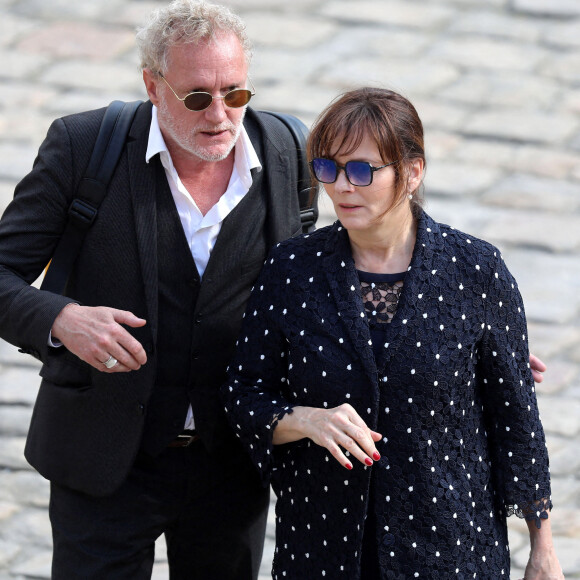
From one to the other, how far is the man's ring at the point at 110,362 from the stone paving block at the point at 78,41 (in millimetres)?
5203

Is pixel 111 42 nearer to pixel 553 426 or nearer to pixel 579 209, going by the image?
pixel 579 209

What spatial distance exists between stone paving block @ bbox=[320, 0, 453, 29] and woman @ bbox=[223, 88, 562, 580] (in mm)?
5462

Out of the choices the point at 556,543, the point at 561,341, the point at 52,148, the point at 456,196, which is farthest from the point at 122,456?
the point at 456,196

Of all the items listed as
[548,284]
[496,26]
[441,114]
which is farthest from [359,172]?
[496,26]

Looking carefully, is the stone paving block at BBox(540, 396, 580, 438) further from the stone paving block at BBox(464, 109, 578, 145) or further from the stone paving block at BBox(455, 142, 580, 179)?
the stone paving block at BBox(464, 109, 578, 145)

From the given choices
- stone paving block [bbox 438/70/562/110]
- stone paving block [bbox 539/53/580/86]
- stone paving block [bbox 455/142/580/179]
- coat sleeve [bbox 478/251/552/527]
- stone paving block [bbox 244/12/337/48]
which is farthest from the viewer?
stone paving block [bbox 244/12/337/48]

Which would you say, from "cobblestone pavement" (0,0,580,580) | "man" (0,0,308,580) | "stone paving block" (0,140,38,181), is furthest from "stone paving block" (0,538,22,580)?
"stone paving block" (0,140,38,181)

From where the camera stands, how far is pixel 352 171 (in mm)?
2773

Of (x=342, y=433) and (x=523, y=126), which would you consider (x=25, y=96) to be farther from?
(x=342, y=433)

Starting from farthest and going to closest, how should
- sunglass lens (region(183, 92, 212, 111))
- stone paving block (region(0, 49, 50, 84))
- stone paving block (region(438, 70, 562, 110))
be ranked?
stone paving block (region(0, 49, 50, 84)) < stone paving block (region(438, 70, 562, 110)) < sunglass lens (region(183, 92, 212, 111))

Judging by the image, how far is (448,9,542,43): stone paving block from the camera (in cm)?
801

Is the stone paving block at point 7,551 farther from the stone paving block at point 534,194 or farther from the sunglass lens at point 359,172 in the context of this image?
the stone paving block at point 534,194

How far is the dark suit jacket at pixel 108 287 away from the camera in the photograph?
9.89ft

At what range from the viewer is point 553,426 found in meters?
5.03
